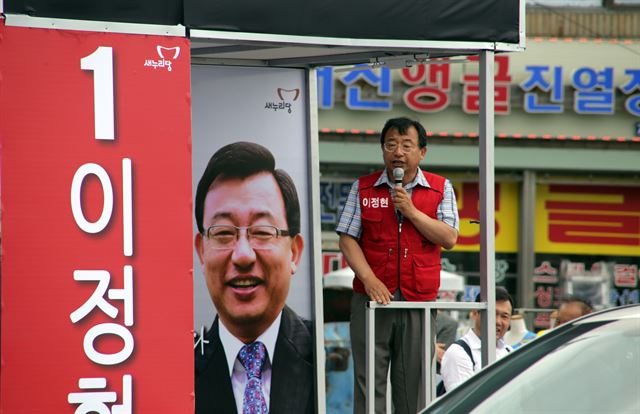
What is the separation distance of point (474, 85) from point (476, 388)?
14.7 m

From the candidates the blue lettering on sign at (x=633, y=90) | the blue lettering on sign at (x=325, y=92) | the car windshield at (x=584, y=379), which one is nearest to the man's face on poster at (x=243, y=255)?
the car windshield at (x=584, y=379)

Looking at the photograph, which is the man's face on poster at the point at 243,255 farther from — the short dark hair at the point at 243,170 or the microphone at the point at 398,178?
the microphone at the point at 398,178

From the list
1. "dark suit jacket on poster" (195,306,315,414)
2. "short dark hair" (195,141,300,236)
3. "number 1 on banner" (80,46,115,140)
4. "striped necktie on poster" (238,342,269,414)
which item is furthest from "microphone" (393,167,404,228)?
"number 1 on banner" (80,46,115,140)

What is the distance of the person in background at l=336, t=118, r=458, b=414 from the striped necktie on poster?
A: 0.65m

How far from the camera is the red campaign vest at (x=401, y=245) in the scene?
6.91 meters

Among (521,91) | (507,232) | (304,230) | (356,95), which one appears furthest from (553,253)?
(304,230)

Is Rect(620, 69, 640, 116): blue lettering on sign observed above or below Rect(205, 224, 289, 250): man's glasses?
above

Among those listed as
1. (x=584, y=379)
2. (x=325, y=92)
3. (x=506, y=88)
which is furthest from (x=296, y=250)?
(x=506, y=88)

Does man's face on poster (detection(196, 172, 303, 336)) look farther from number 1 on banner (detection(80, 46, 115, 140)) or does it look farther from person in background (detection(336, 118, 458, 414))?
number 1 on banner (detection(80, 46, 115, 140))

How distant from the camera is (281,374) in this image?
748 centimetres

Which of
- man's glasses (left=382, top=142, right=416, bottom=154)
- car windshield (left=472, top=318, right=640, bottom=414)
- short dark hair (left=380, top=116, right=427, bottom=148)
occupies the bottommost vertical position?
car windshield (left=472, top=318, right=640, bottom=414)

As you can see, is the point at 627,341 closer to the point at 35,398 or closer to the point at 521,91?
the point at 35,398

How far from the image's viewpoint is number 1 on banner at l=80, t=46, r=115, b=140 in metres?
5.70

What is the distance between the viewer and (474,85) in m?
18.6
